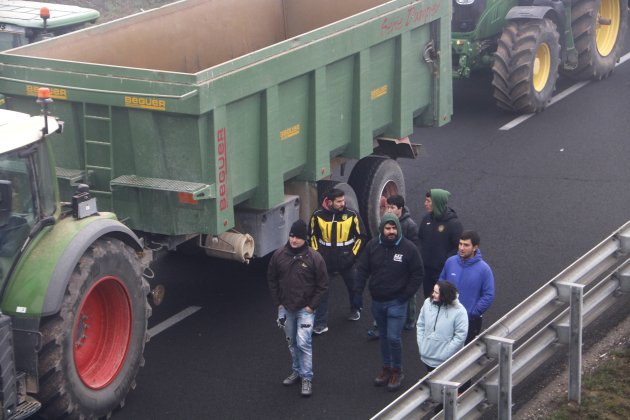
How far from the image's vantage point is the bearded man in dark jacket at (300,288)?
9562mm

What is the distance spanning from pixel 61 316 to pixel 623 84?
12617 millimetres

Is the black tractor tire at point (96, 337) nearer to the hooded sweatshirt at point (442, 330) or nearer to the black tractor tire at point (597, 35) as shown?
the hooded sweatshirt at point (442, 330)

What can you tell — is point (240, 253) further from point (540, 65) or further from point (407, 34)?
point (540, 65)

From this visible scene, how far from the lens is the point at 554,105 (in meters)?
18.0

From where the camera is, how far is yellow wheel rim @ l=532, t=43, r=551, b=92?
17594 millimetres

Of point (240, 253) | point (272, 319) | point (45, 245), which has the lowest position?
point (272, 319)

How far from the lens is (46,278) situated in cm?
850

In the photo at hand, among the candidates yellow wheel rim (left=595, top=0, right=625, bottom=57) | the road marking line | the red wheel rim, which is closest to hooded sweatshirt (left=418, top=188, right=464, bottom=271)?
the road marking line

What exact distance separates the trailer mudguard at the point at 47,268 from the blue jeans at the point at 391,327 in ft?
7.84

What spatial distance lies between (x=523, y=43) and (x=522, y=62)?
0.30m

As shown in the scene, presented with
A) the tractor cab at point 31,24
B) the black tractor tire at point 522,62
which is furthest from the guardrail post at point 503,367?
the black tractor tire at point 522,62

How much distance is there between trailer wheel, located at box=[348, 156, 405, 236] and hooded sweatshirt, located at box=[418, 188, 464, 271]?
2.32m

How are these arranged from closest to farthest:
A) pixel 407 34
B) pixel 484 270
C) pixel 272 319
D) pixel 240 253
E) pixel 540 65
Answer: pixel 484 270, pixel 240 253, pixel 272 319, pixel 407 34, pixel 540 65

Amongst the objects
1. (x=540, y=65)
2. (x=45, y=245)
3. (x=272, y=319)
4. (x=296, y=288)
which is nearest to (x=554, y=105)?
(x=540, y=65)
